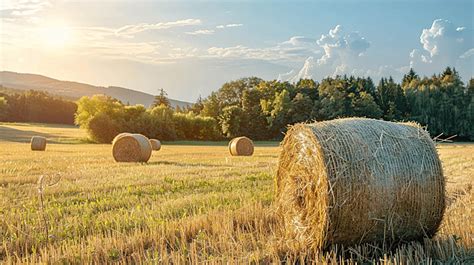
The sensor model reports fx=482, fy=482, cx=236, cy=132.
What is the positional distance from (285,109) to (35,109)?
43.3m

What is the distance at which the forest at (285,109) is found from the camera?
186 feet

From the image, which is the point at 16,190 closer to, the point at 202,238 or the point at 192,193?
the point at 192,193

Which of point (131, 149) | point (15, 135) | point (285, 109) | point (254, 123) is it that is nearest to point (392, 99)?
point (285, 109)

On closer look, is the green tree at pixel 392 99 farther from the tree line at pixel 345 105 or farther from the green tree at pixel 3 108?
the green tree at pixel 3 108

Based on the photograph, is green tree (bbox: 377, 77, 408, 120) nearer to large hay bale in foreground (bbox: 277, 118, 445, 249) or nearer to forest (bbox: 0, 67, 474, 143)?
forest (bbox: 0, 67, 474, 143)

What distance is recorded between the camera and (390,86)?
6738 cm

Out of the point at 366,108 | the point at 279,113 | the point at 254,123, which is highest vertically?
the point at 366,108

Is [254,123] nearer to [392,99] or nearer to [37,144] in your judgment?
[392,99]

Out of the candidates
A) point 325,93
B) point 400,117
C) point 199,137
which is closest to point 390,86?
point 400,117

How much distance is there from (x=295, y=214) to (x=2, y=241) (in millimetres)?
3892

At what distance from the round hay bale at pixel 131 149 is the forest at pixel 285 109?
110ft

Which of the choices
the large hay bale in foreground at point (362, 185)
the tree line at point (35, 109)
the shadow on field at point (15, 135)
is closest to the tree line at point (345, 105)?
the shadow on field at point (15, 135)

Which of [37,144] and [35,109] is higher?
[35,109]

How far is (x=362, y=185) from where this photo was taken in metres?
5.77
